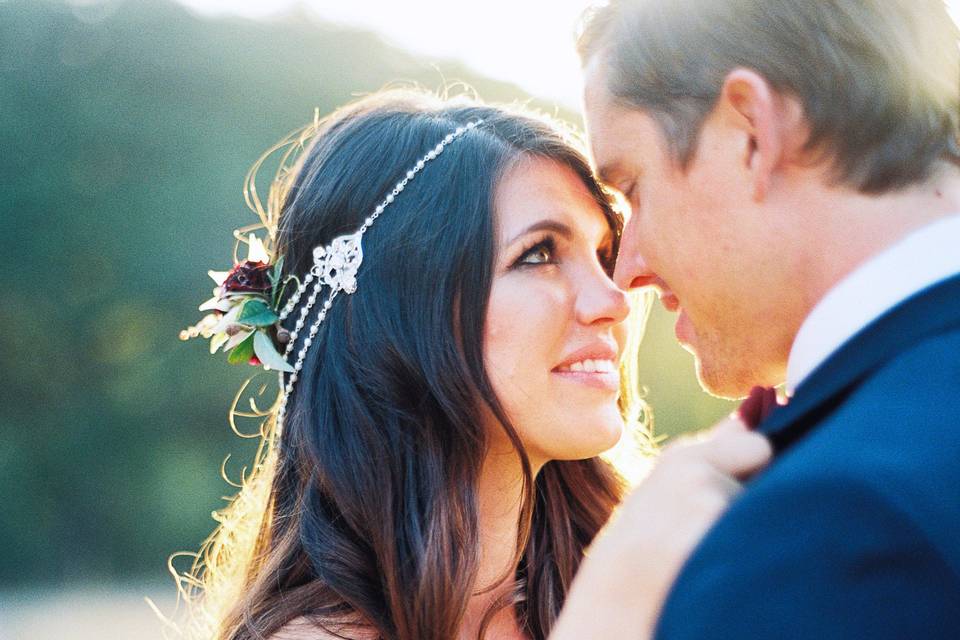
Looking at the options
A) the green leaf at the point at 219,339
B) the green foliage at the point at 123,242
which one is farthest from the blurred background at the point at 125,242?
the green leaf at the point at 219,339

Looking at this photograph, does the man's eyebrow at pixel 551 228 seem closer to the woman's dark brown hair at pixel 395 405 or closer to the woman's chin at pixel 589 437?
the woman's dark brown hair at pixel 395 405

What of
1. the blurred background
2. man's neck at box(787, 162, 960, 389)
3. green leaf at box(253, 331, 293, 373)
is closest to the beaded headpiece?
green leaf at box(253, 331, 293, 373)

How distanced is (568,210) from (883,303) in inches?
75.1

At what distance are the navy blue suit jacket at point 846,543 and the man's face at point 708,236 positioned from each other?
30.1 inches

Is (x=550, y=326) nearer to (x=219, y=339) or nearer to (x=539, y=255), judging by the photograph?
(x=539, y=255)

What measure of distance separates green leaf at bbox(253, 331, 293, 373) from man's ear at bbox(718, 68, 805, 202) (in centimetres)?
199

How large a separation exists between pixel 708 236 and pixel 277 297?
6.22 feet

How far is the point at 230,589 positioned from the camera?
3.81 metres

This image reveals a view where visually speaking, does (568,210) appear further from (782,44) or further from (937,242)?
(937,242)

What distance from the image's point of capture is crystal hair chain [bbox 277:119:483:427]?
11.9ft

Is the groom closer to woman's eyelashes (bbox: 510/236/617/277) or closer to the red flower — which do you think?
woman's eyelashes (bbox: 510/236/617/277)

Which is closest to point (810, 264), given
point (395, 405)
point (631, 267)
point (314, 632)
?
point (631, 267)

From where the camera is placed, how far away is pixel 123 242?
1555 cm

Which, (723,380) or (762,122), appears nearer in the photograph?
(762,122)
